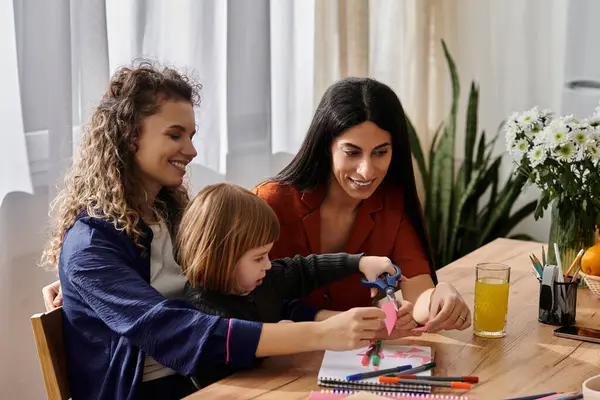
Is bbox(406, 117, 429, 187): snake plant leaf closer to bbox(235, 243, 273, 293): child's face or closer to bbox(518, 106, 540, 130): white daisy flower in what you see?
bbox(518, 106, 540, 130): white daisy flower

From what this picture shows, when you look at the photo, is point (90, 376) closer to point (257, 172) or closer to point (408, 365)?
point (408, 365)

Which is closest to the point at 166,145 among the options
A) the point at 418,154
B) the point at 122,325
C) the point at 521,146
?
the point at 122,325

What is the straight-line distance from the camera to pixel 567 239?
7.04 ft

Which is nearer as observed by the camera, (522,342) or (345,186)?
(522,342)

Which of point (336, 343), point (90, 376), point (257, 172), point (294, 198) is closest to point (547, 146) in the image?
point (294, 198)

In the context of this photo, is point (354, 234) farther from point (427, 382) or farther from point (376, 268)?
point (427, 382)

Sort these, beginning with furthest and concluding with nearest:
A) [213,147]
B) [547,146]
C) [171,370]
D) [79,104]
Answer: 1. [213,147]
2. [79,104]
3. [547,146]
4. [171,370]

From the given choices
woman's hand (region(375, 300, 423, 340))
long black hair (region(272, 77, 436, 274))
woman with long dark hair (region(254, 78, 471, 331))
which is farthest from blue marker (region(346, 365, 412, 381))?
long black hair (region(272, 77, 436, 274))

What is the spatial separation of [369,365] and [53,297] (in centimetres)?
73

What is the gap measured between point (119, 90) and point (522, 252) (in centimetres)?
134

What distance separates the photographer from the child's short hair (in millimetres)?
1621

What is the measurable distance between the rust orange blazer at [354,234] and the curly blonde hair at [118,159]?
0.34 meters

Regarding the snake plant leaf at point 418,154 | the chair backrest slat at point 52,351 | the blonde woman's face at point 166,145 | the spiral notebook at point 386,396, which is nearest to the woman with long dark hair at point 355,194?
the blonde woman's face at point 166,145

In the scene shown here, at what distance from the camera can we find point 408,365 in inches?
61.8
